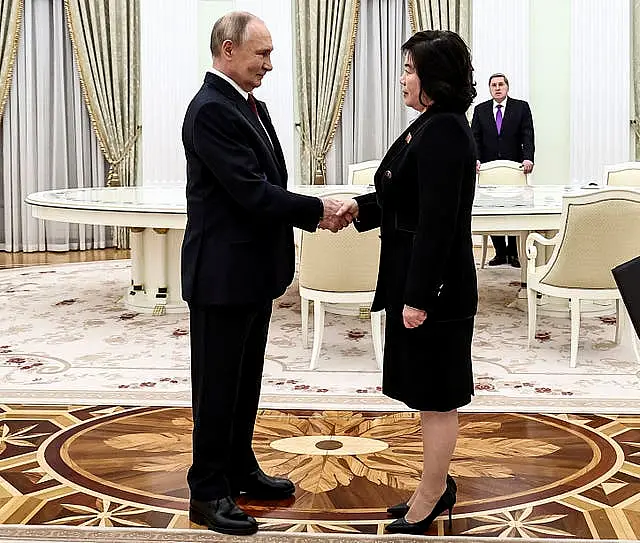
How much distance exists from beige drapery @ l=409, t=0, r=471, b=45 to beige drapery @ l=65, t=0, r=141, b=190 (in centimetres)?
296

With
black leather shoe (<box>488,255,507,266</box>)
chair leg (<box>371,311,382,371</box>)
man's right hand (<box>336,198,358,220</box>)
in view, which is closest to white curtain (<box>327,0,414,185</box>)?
black leather shoe (<box>488,255,507,266</box>)

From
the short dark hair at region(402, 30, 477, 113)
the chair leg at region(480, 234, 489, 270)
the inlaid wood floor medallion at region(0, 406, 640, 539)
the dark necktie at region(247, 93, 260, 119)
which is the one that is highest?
the short dark hair at region(402, 30, 477, 113)

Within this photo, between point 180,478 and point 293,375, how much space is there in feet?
5.51

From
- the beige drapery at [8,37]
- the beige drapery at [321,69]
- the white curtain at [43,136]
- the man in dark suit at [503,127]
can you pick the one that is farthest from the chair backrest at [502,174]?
the beige drapery at [8,37]

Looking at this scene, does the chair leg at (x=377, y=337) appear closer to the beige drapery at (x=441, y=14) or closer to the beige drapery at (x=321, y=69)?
the beige drapery at (x=321, y=69)

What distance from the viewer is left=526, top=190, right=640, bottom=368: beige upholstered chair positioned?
544 centimetres

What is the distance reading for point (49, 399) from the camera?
16.0ft

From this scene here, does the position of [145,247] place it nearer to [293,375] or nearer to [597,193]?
[293,375]

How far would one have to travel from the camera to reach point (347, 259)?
18.1 feet

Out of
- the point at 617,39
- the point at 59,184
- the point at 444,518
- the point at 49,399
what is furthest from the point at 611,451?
the point at 59,184

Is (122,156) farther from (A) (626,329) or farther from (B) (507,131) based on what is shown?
(A) (626,329)

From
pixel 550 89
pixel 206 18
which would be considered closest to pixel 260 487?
pixel 550 89

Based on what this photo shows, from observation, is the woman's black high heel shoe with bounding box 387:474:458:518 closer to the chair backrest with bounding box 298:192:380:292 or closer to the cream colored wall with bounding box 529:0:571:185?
the chair backrest with bounding box 298:192:380:292

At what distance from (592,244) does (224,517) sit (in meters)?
3.07
